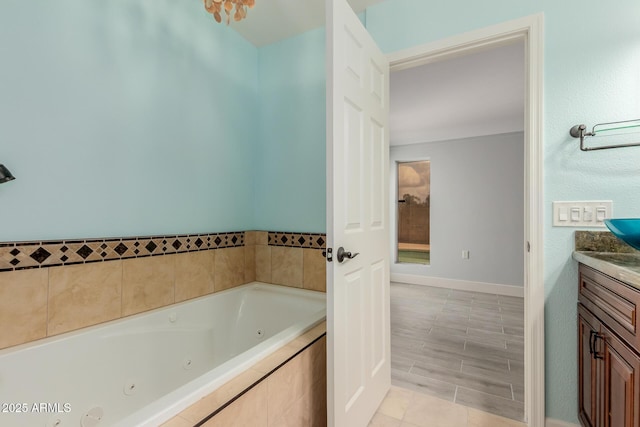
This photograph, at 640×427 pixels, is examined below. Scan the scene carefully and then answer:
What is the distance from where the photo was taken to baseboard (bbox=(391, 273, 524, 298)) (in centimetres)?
414

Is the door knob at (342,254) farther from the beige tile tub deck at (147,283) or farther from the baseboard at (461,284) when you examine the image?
the baseboard at (461,284)

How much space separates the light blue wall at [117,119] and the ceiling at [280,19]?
170 millimetres

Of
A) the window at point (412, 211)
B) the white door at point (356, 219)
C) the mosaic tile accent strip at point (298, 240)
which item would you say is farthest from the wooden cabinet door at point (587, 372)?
the window at point (412, 211)

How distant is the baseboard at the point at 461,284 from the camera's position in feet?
13.6

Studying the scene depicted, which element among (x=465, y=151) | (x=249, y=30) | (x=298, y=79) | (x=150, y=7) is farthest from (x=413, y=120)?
(x=150, y=7)

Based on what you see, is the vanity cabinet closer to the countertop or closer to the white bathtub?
the countertop

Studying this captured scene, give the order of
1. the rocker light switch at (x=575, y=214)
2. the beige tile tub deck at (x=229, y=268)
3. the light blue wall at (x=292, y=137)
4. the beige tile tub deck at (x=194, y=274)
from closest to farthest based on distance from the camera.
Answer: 1. the rocker light switch at (x=575, y=214)
2. the beige tile tub deck at (x=194, y=274)
3. the beige tile tub deck at (x=229, y=268)
4. the light blue wall at (x=292, y=137)

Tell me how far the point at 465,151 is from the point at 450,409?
378cm

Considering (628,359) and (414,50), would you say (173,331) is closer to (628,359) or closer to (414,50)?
(628,359)

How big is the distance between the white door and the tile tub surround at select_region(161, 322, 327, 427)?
0.14m

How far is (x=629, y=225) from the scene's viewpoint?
1140 mm

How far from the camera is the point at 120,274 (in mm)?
1550

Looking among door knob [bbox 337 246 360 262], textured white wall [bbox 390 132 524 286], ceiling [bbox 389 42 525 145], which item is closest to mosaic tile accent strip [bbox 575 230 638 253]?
door knob [bbox 337 246 360 262]

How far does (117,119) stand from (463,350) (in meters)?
2.94
